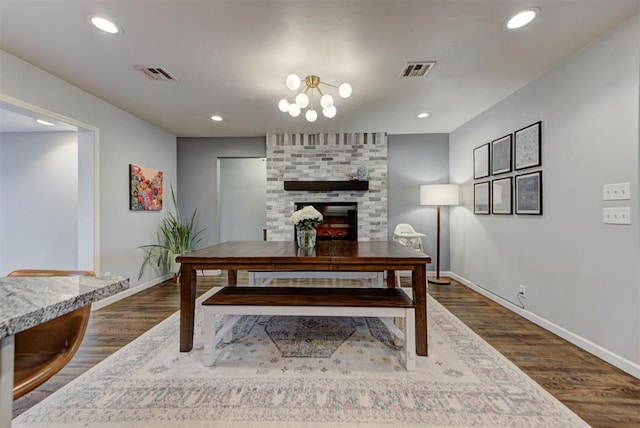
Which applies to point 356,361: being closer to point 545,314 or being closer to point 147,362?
point 147,362

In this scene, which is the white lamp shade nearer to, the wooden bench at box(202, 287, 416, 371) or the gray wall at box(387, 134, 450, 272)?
the gray wall at box(387, 134, 450, 272)

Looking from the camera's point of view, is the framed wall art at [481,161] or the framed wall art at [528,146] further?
the framed wall art at [481,161]

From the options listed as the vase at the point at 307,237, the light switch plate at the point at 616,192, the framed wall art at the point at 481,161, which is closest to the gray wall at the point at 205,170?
the vase at the point at 307,237

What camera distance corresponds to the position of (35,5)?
168cm

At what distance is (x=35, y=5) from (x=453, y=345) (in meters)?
3.65

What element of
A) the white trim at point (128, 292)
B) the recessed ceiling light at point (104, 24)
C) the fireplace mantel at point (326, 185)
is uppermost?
the recessed ceiling light at point (104, 24)

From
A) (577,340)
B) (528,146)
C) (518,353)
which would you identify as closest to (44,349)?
(518,353)

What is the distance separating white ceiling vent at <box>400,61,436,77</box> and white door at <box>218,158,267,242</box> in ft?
13.2

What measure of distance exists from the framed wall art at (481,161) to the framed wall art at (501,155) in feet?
0.43

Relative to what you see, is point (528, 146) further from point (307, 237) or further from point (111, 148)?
point (111, 148)

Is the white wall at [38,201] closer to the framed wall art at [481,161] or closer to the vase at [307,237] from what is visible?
the vase at [307,237]

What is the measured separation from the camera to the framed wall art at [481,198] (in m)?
3.40

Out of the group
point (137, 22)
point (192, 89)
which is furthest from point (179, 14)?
point (192, 89)

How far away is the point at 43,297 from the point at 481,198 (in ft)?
13.1
